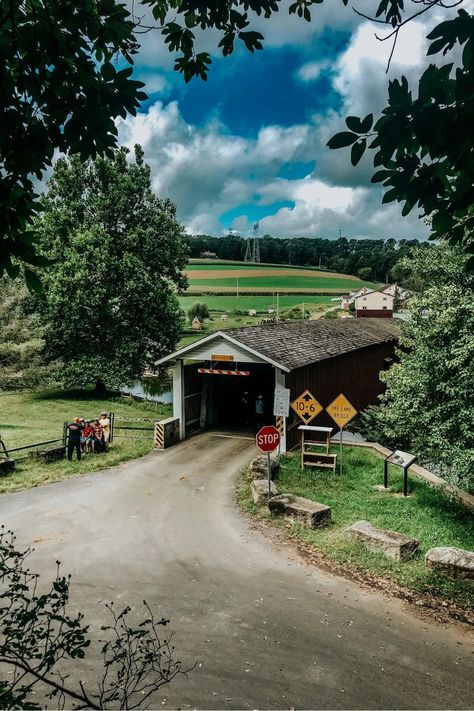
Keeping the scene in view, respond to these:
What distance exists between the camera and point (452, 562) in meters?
8.68

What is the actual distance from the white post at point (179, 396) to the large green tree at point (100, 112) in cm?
1609

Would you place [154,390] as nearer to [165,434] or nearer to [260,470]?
[165,434]

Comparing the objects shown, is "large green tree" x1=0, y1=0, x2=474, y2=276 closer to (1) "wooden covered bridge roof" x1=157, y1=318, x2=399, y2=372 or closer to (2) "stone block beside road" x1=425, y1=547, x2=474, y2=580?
(2) "stone block beside road" x1=425, y1=547, x2=474, y2=580

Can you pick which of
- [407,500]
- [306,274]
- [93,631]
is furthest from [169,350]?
[306,274]

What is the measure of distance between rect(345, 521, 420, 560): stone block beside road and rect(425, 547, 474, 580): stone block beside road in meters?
0.48

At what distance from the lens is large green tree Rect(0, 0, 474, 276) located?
10.0 feet

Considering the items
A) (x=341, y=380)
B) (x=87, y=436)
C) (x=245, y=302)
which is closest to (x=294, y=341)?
(x=341, y=380)

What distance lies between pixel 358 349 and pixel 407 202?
2271 cm

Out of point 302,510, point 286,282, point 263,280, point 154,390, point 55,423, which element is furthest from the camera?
point 286,282

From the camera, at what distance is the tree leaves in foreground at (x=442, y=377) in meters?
11.3

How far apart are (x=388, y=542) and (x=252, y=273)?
262 ft

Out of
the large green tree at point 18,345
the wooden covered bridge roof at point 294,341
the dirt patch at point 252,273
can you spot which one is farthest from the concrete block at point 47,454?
the dirt patch at point 252,273

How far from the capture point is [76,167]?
28547mm

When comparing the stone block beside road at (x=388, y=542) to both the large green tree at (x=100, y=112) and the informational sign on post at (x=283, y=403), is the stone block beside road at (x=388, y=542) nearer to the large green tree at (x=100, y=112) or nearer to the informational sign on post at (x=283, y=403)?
the informational sign on post at (x=283, y=403)
